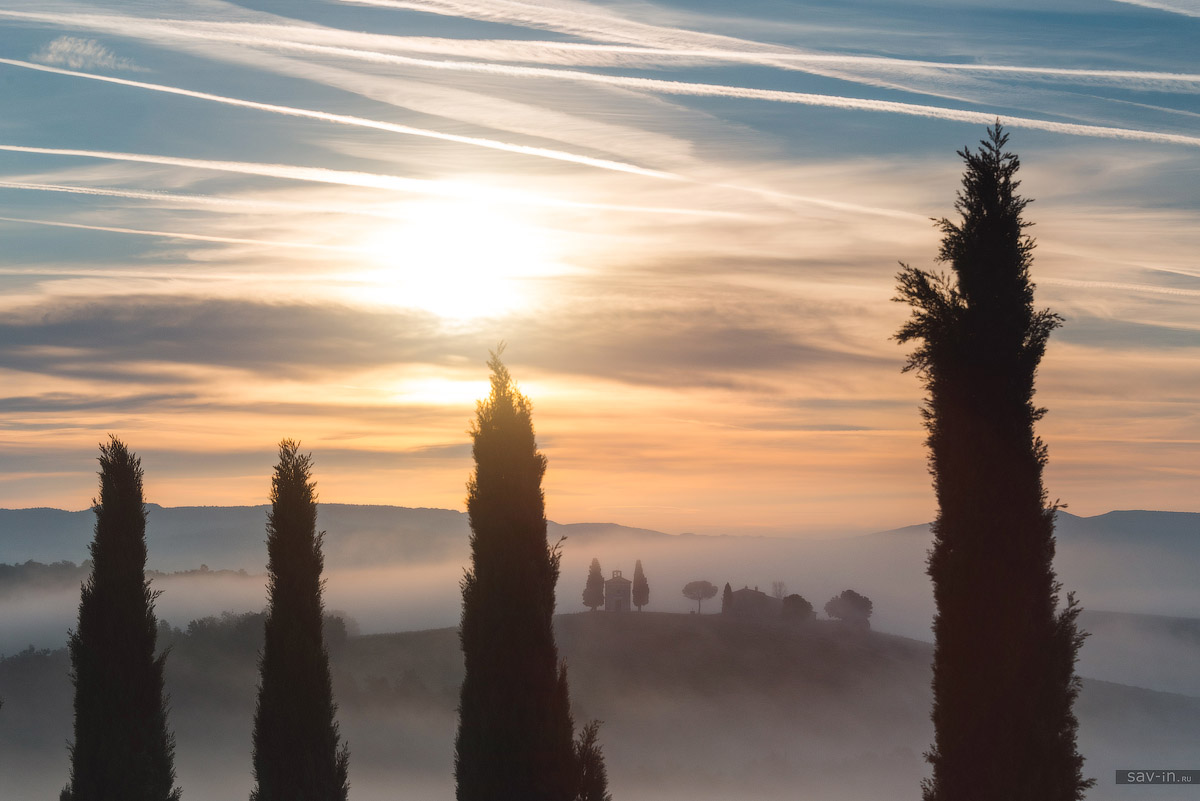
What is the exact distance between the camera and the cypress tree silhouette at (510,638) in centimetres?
1959

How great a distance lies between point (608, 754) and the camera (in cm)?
7962

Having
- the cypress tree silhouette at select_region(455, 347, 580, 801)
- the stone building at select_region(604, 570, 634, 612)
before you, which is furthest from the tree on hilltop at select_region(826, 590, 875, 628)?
the cypress tree silhouette at select_region(455, 347, 580, 801)

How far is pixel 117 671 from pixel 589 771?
13.6m

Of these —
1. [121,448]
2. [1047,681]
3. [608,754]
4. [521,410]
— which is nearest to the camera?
[1047,681]

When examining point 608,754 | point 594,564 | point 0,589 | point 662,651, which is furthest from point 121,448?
point 0,589

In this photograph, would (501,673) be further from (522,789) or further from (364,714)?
(364,714)

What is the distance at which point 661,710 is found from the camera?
286ft

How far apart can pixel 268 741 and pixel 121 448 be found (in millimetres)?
9226

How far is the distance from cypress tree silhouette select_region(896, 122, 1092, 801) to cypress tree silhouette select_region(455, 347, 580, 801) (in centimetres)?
771

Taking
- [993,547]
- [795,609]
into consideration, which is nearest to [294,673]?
[993,547]

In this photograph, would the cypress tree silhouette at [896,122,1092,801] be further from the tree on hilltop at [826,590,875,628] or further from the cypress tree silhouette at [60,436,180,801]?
the tree on hilltop at [826,590,875,628]

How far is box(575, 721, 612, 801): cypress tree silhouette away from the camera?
19.8 m

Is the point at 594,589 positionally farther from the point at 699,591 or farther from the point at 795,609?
the point at 699,591

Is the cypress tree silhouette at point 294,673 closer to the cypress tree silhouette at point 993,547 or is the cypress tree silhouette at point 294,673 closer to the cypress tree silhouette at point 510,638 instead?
the cypress tree silhouette at point 510,638
